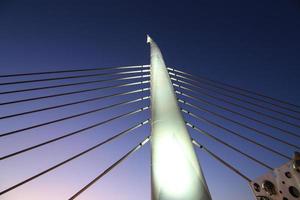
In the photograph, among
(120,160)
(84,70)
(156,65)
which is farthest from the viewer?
(84,70)

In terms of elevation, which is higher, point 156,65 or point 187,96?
point 156,65

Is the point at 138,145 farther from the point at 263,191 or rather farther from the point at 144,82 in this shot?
the point at 144,82

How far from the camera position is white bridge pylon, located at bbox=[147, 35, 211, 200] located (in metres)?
2.37

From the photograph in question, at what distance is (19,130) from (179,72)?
4246 millimetres

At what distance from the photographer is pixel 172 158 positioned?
2705 mm

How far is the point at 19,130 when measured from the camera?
3.60m

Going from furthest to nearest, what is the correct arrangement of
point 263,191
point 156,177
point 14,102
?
point 14,102, point 263,191, point 156,177

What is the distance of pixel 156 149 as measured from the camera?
2.91 meters

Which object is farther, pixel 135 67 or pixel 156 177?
pixel 135 67

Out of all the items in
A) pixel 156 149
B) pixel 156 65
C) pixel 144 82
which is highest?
pixel 156 65

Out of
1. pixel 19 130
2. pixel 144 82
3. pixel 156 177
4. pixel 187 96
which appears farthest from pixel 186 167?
pixel 144 82

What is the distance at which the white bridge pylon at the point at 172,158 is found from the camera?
237 cm

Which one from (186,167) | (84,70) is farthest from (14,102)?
(186,167)

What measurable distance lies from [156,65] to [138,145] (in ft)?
7.80
